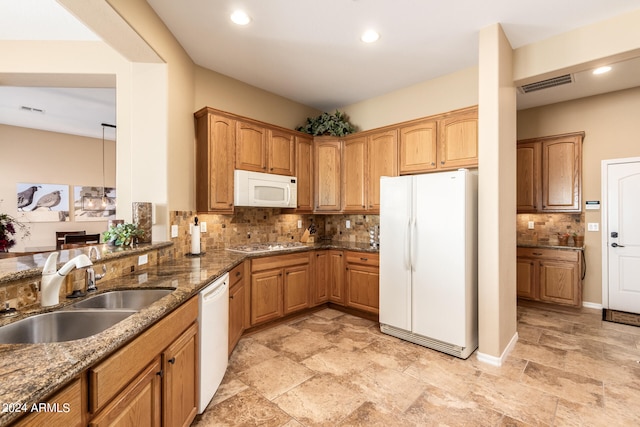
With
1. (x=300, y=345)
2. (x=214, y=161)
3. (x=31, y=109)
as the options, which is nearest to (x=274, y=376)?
(x=300, y=345)

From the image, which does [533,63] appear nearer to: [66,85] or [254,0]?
[254,0]

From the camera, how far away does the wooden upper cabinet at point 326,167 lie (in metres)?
4.32

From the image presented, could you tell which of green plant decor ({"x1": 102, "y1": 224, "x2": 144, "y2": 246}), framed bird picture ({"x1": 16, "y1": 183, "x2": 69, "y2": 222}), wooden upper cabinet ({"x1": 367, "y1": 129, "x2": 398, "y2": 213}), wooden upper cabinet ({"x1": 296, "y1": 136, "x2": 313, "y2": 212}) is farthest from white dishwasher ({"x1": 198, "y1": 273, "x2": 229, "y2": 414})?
framed bird picture ({"x1": 16, "y1": 183, "x2": 69, "y2": 222})

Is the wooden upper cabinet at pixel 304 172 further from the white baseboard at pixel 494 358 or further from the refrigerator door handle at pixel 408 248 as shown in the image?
the white baseboard at pixel 494 358

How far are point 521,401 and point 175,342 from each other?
2.34m

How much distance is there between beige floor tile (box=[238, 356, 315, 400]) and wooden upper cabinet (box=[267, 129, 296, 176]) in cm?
216

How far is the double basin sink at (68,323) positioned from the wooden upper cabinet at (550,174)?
4.93 meters

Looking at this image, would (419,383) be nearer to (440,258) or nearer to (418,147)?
(440,258)

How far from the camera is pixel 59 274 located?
146 cm

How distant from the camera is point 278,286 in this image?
3.54 meters

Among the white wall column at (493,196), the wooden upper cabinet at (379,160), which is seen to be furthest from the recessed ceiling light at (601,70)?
the wooden upper cabinet at (379,160)

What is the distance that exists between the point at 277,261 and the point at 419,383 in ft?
6.10

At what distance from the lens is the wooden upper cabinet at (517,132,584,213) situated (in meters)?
4.11

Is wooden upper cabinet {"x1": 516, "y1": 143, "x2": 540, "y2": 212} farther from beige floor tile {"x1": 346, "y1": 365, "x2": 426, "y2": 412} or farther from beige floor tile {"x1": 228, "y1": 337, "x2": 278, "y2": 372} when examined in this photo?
beige floor tile {"x1": 228, "y1": 337, "x2": 278, "y2": 372}
